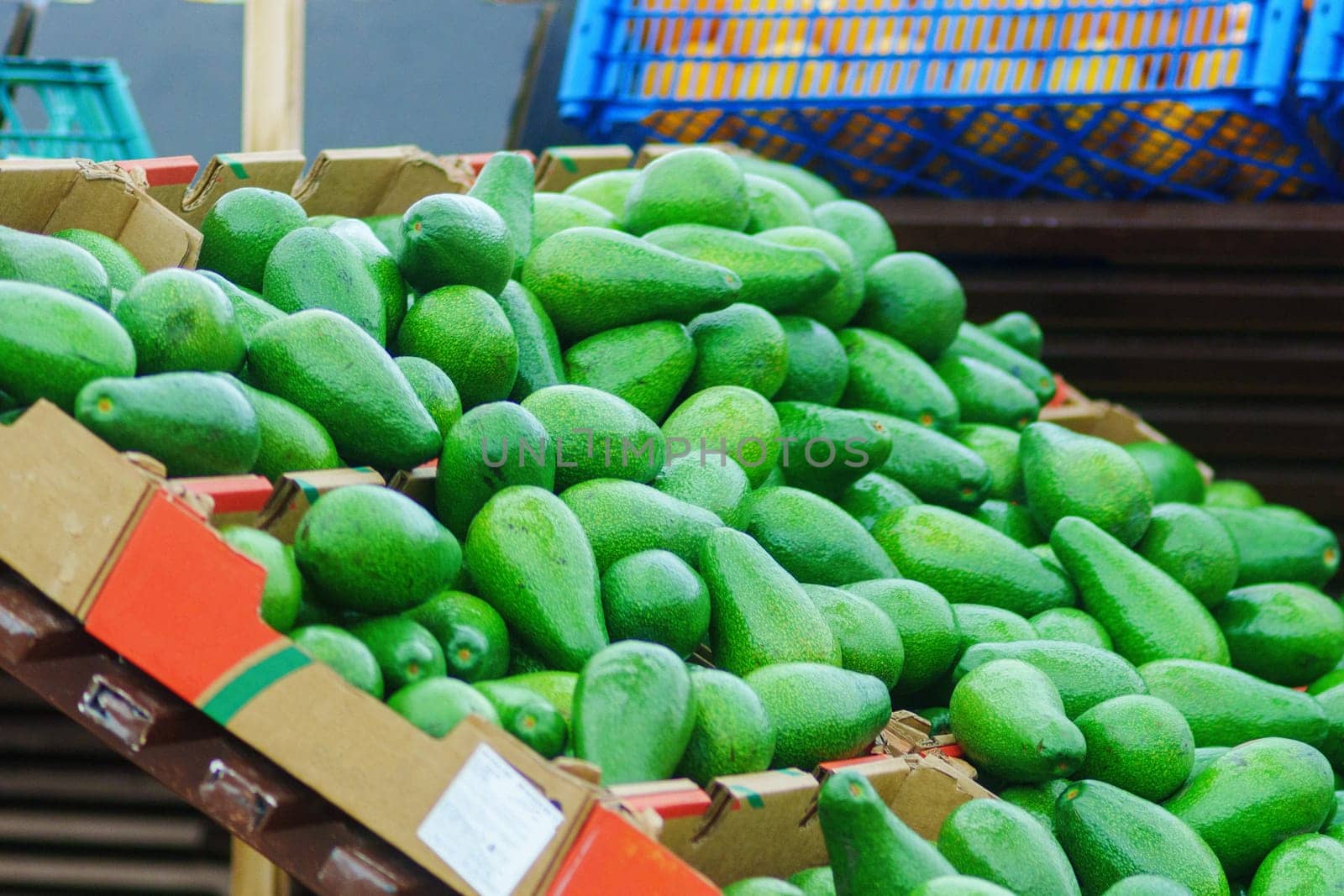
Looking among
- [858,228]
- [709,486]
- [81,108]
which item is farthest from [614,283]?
[81,108]

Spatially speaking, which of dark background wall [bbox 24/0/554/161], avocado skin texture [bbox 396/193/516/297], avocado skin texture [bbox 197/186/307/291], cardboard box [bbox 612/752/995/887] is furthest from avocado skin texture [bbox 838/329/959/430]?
dark background wall [bbox 24/0/554/161]

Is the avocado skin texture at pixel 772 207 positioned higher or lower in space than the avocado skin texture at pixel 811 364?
higher

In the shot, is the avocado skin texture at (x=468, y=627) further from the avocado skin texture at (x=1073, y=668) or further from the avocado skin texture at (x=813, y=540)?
the avocado skin texture at (x=1073, y=668)

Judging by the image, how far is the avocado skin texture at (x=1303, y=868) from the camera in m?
1.35

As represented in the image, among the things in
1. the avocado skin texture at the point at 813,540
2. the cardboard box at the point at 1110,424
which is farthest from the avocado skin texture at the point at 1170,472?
the avocado skin texture at the point at 813,540

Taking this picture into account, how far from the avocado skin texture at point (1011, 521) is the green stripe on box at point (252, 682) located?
116 cm

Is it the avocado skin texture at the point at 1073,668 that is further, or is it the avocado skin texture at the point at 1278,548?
the avocado skin texture at the point at 1278,548

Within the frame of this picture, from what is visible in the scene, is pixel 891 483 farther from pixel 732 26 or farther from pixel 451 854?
pixel 732 26

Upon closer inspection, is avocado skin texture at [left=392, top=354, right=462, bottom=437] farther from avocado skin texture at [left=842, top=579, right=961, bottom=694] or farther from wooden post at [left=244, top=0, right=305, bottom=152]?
wooden post at [left=244, top=0, right=305, bottom=152]

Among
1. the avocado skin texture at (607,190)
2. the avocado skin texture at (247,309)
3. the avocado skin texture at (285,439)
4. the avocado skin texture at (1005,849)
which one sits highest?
the avocado skin texture at (607,190)

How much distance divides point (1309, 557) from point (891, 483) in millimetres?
753

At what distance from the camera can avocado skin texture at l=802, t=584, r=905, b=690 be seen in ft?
4.74

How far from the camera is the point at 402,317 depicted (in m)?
1.62

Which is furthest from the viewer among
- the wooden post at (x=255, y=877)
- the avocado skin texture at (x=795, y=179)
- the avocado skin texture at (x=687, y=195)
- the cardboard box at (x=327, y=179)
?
the avocado skin texture at (x=795, y=179)
